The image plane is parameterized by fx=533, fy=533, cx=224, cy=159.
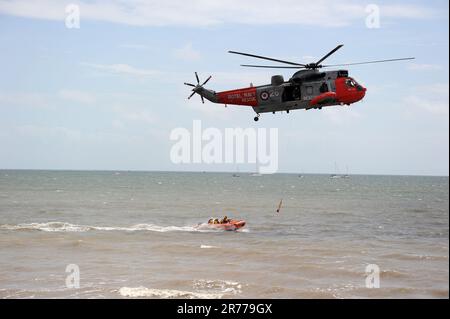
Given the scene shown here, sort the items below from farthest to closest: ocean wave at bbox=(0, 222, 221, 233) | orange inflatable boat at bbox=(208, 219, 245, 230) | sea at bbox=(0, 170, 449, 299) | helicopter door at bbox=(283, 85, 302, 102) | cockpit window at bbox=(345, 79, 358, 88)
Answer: ocean wave at bbox=(0, 222, 221, 233), orange inflatable boat at bbox=(208, 219, 245, 230), sea at bbox=(0, 170, 449, 299), cockpit window at bbox=(345, 79, 358, 88), helicopter door at bbox=(283, 85, 302, 102)

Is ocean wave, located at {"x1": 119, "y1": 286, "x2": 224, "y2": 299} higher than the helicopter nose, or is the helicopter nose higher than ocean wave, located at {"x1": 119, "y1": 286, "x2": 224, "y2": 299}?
the helicopter nose

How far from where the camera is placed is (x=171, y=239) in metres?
49.4

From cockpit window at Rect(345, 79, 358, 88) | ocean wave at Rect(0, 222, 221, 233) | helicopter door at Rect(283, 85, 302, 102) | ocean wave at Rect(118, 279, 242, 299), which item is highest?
cockpit window at Rect(345, 79, 358, 88)

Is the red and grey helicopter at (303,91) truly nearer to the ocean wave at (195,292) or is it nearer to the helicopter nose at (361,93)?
the helicopter nose at (361,93)

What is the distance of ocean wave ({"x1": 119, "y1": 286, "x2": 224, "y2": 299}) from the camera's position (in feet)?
90.9

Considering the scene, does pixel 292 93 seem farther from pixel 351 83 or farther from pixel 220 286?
pixel 220 286

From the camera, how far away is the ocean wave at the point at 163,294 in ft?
90.9

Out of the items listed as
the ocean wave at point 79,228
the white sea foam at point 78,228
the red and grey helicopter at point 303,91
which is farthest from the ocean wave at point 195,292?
the white sea foam at point 78,228

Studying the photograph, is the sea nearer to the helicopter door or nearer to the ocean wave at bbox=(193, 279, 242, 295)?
the ocean wave at bbox=(193, 279, 242, 295)

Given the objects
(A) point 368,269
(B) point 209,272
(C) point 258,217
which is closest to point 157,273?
(B) point 209,272

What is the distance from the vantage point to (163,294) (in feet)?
92.3

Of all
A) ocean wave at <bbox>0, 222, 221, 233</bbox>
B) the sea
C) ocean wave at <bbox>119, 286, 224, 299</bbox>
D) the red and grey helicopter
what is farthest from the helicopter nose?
ocean wave at <bbox>0, 222, 221, 233</bbox>

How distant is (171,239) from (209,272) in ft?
53.0

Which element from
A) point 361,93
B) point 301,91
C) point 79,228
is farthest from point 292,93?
point 79,228
